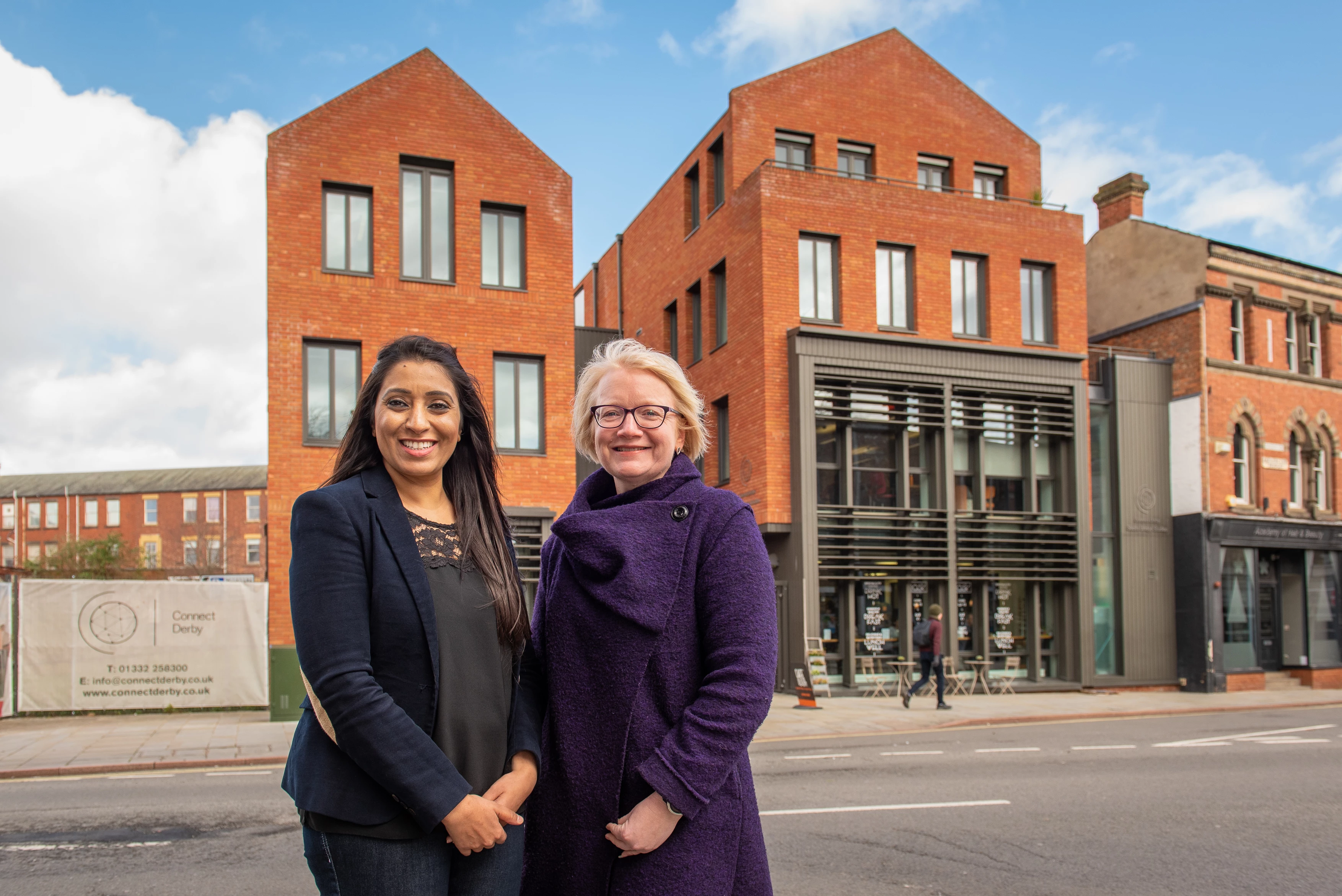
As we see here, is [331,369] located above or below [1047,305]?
below

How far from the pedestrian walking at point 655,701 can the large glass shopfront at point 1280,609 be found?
23.5 metres

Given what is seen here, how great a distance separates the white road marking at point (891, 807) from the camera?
7.59m

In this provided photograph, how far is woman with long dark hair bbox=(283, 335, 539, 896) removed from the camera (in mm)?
2154

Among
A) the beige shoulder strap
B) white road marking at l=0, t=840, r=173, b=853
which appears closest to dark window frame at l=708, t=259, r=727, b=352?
white road marking at l=0, t=840, r=173, b=853

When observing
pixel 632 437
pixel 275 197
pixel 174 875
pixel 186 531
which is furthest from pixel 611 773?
pixel 186 531

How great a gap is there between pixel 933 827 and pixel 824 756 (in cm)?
436

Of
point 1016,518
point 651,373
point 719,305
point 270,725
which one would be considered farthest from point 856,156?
point 651,373

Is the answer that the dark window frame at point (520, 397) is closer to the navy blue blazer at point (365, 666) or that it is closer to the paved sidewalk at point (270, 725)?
the paved sidewalk at point (270, 725)

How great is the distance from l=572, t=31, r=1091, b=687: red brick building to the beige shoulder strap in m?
16.8

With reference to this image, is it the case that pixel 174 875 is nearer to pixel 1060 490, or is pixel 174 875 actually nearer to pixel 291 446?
pixel 291 446

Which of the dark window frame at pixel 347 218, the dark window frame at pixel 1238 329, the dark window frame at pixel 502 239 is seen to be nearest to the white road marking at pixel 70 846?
the dark window frame at pixel 347 218

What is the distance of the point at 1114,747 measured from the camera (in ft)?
39.4

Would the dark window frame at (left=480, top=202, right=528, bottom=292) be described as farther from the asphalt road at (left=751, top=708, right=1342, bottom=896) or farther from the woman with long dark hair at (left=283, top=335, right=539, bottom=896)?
the woman with long dark hair at (left=283, top=335, right=539, bottom=896)

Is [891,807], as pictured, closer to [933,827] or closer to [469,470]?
[933,827]
